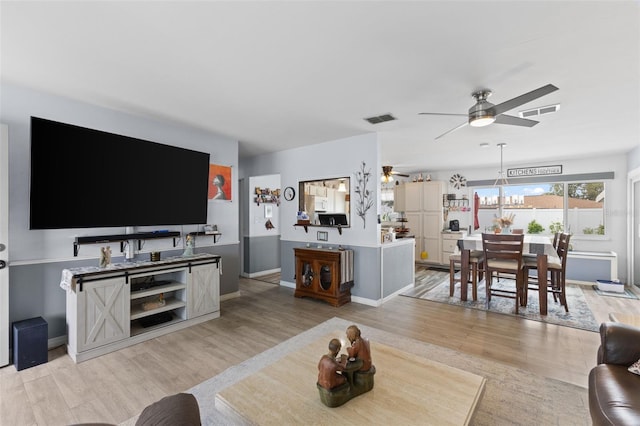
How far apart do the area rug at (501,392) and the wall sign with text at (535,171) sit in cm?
543

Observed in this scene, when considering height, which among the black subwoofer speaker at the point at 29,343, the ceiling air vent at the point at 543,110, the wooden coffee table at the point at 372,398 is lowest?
the black subwoofer speaker at the point at 29,343

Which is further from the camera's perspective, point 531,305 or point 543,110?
point 531,305

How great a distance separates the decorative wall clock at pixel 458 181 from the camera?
7.51 m

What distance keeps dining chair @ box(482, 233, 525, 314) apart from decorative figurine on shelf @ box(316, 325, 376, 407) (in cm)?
327

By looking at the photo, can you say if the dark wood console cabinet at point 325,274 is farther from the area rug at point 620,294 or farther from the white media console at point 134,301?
the area rug at point 620,294

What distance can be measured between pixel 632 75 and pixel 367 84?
7.16 feet

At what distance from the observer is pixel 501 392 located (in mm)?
2197

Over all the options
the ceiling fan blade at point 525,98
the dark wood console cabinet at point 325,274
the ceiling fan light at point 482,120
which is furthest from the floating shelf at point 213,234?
the ceiling fan blade at point 525,98

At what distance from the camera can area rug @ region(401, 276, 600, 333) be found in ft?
11.9

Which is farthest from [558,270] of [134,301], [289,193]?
[134,301]

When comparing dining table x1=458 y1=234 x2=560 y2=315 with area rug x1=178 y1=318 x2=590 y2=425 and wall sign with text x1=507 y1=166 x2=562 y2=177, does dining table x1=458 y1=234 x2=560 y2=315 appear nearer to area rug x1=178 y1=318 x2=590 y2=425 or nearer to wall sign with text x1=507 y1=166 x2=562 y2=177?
area rug x1=178 y1=318 x2=590 y2=425

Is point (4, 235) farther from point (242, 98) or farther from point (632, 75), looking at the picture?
point (632, 75)

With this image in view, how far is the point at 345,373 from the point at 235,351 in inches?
68.0

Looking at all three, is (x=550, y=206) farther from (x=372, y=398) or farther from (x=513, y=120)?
(x=372, y=398)
